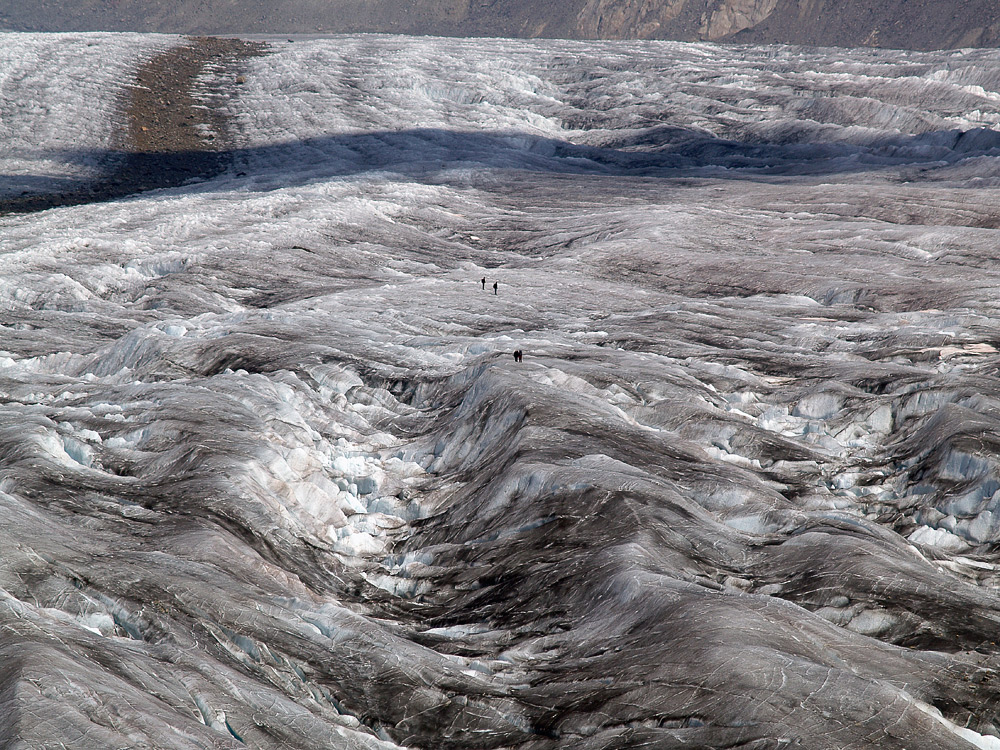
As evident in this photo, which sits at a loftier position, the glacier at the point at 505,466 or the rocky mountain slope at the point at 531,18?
the rocky mountain slope at the point at 531,18

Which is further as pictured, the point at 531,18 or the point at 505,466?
the point at 531,18

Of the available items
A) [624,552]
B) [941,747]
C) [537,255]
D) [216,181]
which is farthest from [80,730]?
[216,181]

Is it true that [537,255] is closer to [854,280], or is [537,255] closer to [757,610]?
[854,280]

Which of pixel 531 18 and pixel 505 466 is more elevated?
pixel 531 18

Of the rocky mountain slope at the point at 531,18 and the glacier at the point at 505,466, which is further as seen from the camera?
the rocky mountain slope at the point at 531,18

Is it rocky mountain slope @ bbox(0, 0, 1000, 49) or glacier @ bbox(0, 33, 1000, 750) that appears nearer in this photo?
glacier @ bbox(0, 33, 1000, 750)
